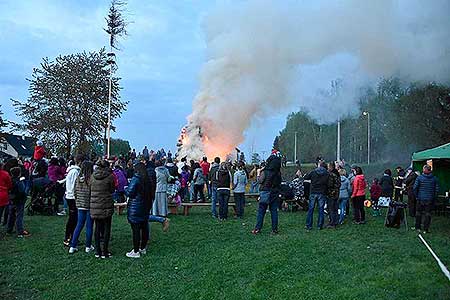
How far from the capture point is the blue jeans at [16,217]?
1107 cm

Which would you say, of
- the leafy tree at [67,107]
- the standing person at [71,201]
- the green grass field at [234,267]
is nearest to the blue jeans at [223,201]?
the green grass field at [234,267]

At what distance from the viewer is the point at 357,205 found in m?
14.2

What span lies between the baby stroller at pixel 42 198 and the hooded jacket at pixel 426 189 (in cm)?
1025

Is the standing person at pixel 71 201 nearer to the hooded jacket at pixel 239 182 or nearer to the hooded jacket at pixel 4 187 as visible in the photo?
the hooded jacket at pixel 4 187

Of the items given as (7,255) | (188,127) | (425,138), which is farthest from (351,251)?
(425,138)

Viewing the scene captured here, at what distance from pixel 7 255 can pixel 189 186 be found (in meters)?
10.4

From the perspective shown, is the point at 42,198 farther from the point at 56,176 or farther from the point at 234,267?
the point at 234,267

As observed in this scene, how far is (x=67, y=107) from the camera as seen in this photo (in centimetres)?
3459

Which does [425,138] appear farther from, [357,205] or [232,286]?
[232,286]

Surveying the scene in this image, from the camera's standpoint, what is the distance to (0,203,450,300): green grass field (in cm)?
705

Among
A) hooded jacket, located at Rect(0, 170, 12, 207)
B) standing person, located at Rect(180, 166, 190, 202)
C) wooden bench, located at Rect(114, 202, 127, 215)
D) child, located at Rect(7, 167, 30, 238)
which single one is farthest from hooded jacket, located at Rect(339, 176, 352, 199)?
hooded jacket, located at Rect(0, 170, 12, 207)

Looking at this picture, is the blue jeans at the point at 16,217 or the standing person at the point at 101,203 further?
the blue jeans at the point at 16,217

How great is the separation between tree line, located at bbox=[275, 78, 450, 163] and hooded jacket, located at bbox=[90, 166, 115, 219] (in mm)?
14608

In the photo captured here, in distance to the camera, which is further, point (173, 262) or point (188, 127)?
point (188, 127)
